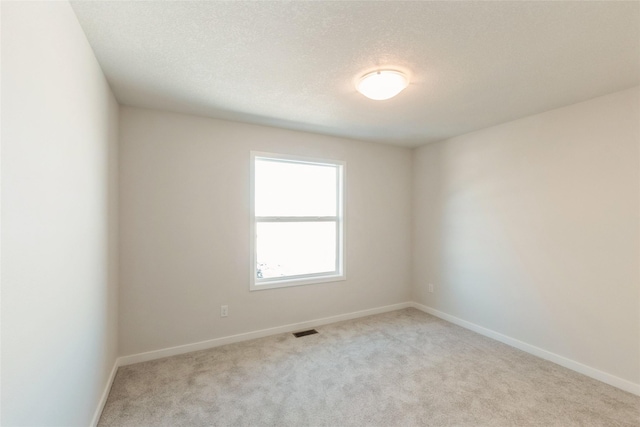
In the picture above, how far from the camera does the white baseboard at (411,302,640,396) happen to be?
2266mm

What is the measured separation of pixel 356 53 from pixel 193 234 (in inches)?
88.9

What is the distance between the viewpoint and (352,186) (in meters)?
3.86

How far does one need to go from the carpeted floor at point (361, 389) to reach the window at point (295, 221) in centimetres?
82

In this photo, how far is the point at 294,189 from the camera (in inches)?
141

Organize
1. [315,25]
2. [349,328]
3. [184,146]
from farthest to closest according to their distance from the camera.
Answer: [349,328] < [184,146] < [315,25]

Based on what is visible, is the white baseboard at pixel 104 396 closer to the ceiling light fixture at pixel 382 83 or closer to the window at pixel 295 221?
the window at pixel 295 221

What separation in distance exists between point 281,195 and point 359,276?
1557 millimetres

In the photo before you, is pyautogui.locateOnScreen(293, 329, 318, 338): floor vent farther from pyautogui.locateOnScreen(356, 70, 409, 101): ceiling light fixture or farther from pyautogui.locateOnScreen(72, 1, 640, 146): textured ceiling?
pyautogui.locateOnScreen(356, 70, 409, 101): ceiling light fixture

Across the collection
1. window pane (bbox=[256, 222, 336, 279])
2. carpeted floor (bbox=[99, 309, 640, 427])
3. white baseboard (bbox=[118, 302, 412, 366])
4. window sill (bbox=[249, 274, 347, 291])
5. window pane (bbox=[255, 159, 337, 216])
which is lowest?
carpeted floor (bbox=[99, 309, 640, 427])

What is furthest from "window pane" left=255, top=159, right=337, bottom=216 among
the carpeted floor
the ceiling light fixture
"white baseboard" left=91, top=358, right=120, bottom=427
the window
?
"white baseboard" left=91, top=358, right=120, bottom=427

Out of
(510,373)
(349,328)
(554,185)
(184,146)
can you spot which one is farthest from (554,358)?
(184,146)

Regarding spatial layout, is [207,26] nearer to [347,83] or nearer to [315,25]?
[315,25]

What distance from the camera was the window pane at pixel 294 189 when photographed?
3350 mm

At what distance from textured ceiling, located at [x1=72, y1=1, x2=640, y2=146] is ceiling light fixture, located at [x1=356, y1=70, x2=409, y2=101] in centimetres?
6
